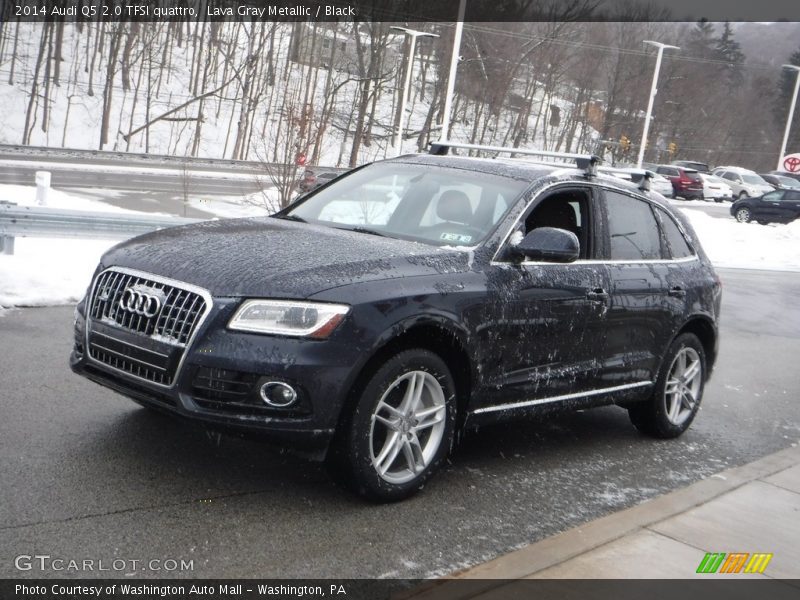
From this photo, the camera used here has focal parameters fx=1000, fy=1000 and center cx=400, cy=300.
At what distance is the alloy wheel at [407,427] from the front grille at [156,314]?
3.21 ft

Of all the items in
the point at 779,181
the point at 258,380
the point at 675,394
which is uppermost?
the point at 779,181

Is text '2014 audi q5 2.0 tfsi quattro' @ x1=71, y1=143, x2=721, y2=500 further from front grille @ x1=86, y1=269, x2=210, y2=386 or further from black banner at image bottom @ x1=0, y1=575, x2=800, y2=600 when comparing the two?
black banner at image bottom @ x1=0, y1=575, x2=800, y2=600

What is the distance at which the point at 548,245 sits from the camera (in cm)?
548

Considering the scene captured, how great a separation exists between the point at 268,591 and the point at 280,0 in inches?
2007

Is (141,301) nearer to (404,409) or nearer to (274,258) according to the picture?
(274,258)

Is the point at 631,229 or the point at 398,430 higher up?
the point at 631,229

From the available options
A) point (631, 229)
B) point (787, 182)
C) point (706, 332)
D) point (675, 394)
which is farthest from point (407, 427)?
point (787, 182)

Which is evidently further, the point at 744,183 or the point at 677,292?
the point at 744,183

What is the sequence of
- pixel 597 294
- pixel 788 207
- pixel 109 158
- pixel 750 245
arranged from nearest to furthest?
pixel 597 294 < pixel 750 245 < pixel 788 207 < pixel 109 158

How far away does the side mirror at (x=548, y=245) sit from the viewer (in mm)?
5473

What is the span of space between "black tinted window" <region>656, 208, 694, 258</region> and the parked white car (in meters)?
48.4

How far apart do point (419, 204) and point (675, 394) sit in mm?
2516

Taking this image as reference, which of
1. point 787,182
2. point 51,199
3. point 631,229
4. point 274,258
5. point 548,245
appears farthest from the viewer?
point 787,182

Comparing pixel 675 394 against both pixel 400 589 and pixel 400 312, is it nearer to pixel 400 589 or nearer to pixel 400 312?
pixel 400 312
